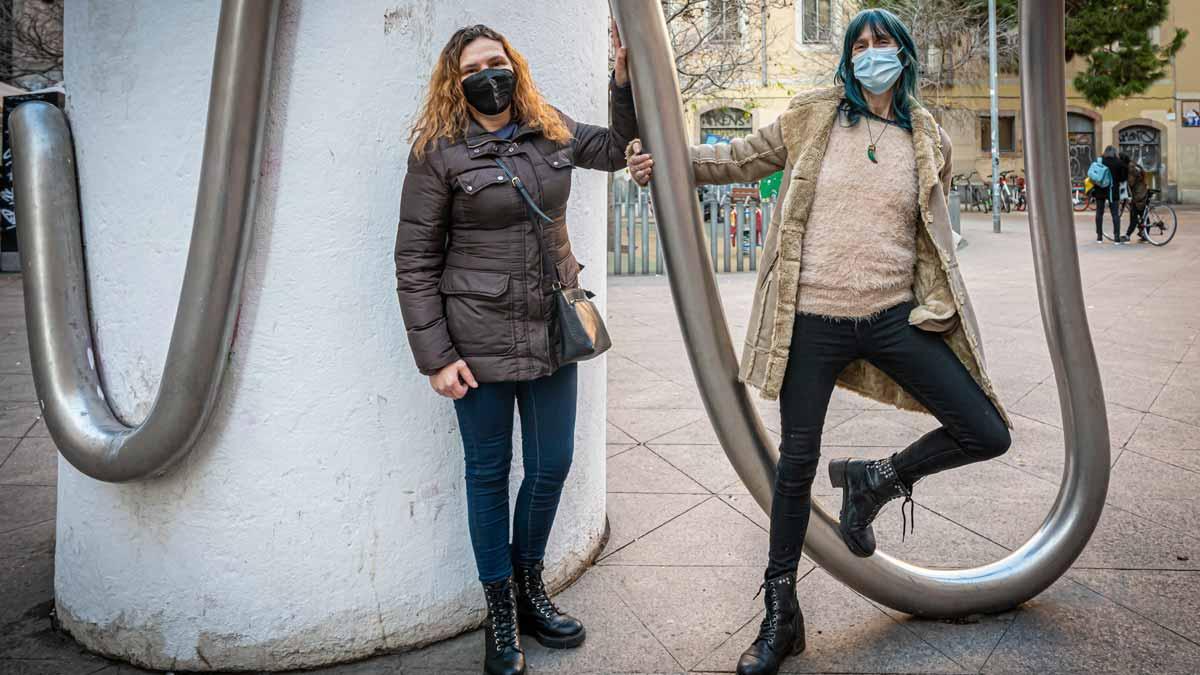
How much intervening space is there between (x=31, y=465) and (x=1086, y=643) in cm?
471

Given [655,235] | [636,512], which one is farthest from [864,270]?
[655,235]

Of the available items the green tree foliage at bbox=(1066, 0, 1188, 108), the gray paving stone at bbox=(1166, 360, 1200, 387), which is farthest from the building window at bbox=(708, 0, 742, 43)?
the green tree foliage at bbox=(1066, 0, 1188, 108)

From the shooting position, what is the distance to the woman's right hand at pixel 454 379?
8.21 ft

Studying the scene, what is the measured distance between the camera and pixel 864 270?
2559mm

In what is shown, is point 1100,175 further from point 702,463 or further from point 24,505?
point 24,505

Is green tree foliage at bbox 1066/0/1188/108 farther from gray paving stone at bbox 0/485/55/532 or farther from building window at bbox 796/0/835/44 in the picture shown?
gray paving stone at bbox 0/485/55/532

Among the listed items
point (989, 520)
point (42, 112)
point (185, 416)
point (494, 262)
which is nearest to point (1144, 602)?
point (989, 520)

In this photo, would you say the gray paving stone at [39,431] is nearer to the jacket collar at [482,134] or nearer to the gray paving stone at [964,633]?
the jacket collar at [482,134]

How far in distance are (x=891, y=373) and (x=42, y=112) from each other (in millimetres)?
2645

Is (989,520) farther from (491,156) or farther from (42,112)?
(42,112)

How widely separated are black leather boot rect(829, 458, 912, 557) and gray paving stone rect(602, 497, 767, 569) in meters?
0.64

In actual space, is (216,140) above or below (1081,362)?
above

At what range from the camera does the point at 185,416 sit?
2635 millimetres

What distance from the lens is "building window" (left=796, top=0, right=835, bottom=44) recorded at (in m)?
25.8
